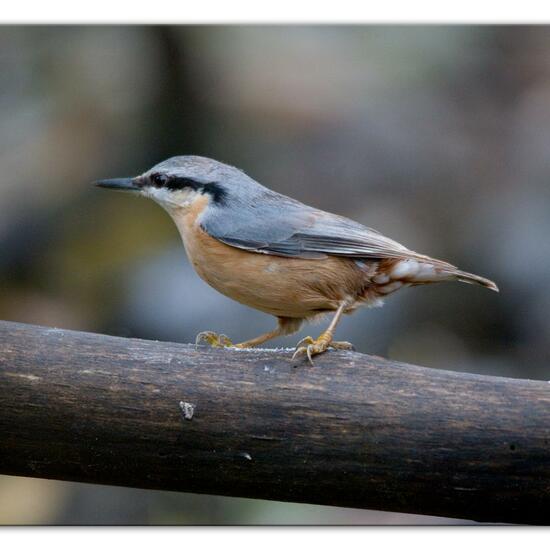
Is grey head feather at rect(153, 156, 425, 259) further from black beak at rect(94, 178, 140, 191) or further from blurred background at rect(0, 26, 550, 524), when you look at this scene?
blurred background at rect(0, 26, 550, 524)

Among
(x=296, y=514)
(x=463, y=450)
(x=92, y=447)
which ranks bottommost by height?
(x=296, y=514)

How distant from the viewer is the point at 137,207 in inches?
196

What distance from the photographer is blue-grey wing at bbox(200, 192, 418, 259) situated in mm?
3115

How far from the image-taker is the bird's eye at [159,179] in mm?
3305

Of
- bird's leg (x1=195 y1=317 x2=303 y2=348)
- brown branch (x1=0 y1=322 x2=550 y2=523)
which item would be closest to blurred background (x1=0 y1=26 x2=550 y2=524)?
bird's leg (x1=195 y1=317 x2=303 y2=348)

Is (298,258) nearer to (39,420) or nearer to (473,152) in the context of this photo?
(39,420)

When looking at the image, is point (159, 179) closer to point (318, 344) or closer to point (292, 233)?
point (292, 233)

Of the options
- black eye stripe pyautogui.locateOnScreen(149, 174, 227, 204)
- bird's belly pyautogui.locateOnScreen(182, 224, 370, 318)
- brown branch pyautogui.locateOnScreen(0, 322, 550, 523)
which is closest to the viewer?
brown branch pyautogui.locateOnScreen(0, 322, 550, 523)

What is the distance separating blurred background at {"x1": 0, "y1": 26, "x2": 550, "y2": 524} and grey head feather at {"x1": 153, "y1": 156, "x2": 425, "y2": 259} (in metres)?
1.06

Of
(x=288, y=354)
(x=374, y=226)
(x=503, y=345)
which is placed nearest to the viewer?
(x=288, y=354)

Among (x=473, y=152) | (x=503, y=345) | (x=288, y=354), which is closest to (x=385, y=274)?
(x=288, y=354)

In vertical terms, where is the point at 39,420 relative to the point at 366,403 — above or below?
below

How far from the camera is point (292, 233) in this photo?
3.17m

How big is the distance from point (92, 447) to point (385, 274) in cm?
112
